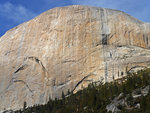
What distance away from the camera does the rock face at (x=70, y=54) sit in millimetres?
56312

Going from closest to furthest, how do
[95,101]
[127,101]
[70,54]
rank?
[127,101]
[95,101]
[70,54]

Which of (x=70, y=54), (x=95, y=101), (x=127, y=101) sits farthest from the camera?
(x=70, y=54)

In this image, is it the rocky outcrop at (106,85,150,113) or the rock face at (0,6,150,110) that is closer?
the rocky outcrop at (106,85,150,113)

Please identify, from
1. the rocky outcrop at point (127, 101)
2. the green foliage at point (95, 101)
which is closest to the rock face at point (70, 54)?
the green foliage at point (95, 101)

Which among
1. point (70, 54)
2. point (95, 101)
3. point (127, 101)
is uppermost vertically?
point (70, 54)

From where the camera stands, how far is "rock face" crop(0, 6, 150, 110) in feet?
185

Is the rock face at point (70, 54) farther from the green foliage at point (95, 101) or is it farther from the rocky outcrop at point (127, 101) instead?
the rocky outcrop at point (127, 101)

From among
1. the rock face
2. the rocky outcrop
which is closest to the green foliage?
the rocky outcrop

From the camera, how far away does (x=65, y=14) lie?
64.3m

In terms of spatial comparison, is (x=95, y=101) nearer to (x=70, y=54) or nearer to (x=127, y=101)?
(x=127, y=101)

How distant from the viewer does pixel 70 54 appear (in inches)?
2324

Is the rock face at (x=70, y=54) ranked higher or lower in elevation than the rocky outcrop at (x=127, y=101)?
higher

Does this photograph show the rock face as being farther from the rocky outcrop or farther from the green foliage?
the rocky outcrop

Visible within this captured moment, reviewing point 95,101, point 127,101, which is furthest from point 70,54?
point 127,101
